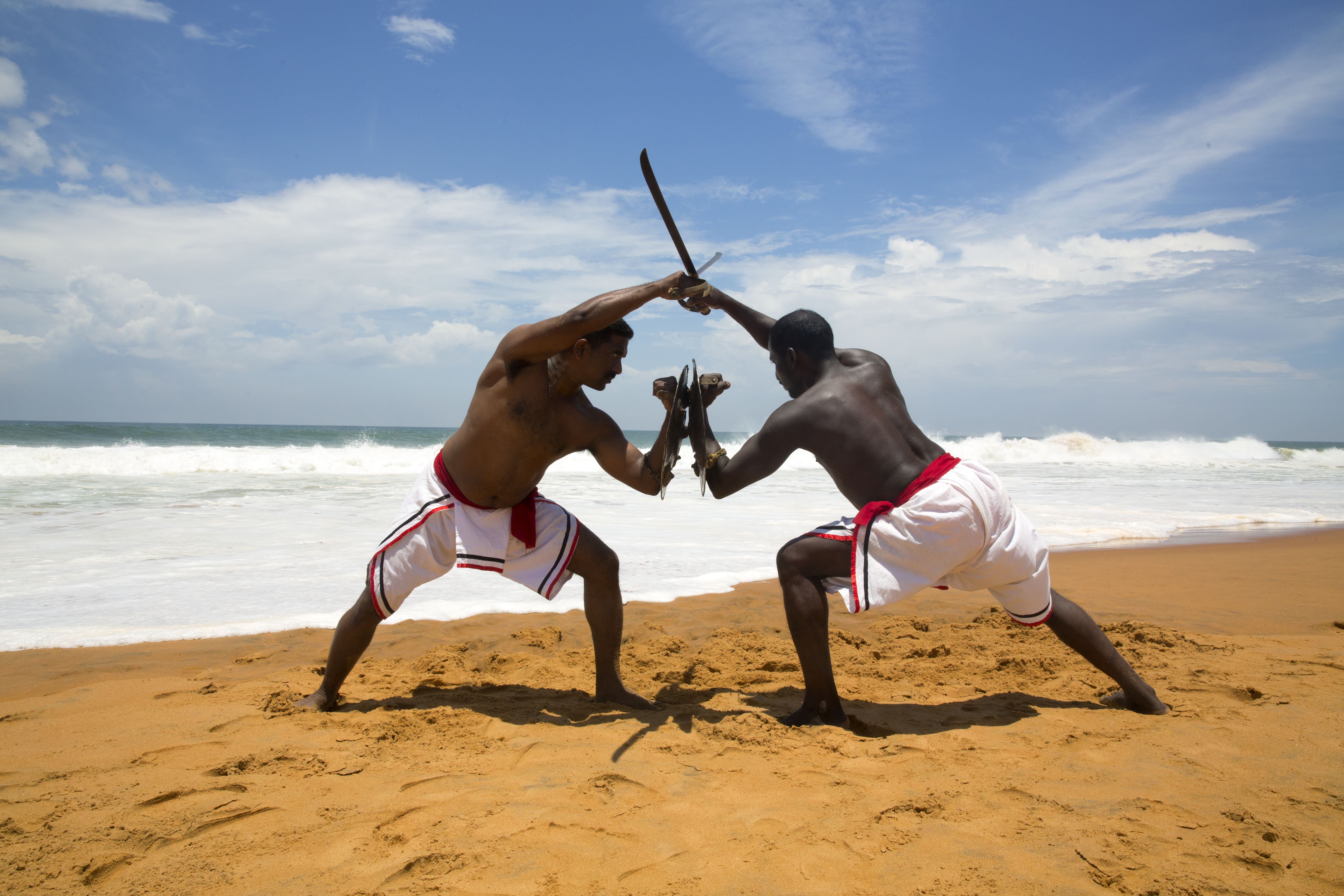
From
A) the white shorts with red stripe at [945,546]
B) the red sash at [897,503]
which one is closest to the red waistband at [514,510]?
the white shorts with red stripe at [945,546]

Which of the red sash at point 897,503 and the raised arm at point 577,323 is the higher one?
the raised arm at point 577,323

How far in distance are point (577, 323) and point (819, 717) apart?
1789 millimetres

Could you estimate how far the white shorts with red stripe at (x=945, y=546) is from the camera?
2.74 metres

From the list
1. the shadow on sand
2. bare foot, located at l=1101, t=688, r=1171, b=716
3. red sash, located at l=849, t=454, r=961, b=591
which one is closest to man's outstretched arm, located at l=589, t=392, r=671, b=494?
red sash, located at l=849, t=454, r=961, b=591

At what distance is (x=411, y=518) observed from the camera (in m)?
3.13

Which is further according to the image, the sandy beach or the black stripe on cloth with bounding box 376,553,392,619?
the black stripe on cloth with bounding box 376,553,392,619

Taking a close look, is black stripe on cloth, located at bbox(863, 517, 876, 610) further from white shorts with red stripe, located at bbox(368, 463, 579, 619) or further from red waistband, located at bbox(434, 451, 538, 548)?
red waistband, located at bbox(434, 451, 538, 548)

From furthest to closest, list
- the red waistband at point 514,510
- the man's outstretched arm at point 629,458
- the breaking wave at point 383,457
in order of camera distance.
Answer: the breaking wave at point 383,457
the red waistband at point 514,510
the man's outstretched arm at point 629,458

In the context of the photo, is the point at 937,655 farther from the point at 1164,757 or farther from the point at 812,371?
the point at 812,371

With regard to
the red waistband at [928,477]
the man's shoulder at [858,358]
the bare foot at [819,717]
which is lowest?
the bare foot at [819,717]

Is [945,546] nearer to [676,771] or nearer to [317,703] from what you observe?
[676,771]

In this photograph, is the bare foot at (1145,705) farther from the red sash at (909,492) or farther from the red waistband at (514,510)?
the red waistband at (514,510)

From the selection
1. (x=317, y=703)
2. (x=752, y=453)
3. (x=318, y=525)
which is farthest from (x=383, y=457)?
(x=752, y=453)

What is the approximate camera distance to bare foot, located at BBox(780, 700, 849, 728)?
9.33ft
